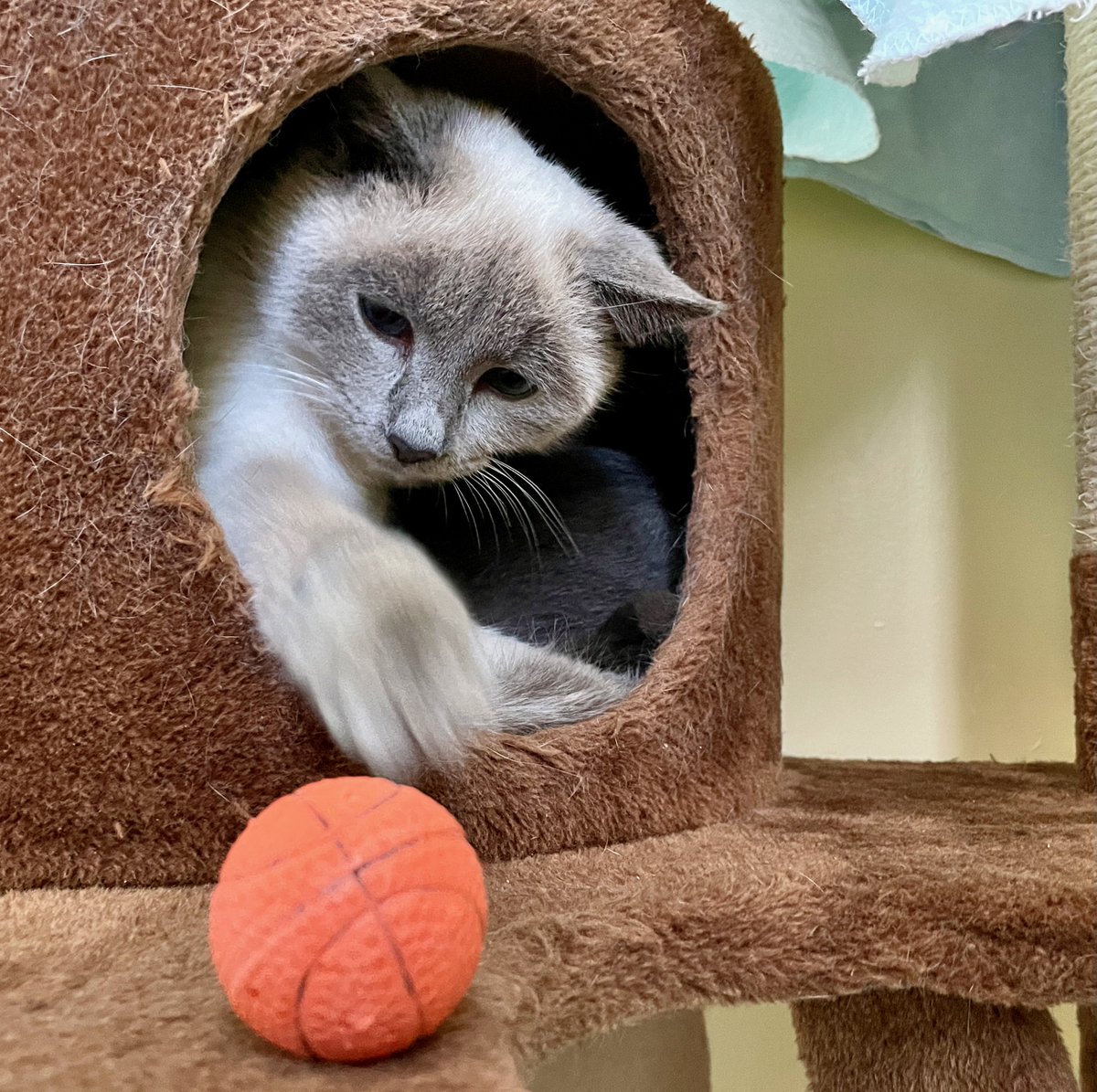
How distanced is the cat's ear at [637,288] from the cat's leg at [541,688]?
0.37 metres

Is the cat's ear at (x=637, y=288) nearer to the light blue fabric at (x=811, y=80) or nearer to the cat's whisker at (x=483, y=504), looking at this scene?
the cat's whisker at (x=483, y=504)

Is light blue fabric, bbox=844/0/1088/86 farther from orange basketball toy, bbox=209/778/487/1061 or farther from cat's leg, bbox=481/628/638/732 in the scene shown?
orange basketball toy, bbox=209/778/487/1061

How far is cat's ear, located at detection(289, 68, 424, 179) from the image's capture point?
936mm

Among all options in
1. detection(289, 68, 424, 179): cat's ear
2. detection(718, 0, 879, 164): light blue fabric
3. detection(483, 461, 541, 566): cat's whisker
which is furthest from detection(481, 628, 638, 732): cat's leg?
detection(718, 0, 879, 164): light blue fabric

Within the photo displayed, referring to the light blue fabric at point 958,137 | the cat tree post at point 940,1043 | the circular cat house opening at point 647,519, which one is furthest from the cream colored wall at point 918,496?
the cat tree post at point 940,1043

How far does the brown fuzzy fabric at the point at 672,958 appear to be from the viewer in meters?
0.48

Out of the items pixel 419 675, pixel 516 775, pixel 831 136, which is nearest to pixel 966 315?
pixel 831 136

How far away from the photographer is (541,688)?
2.95 ft

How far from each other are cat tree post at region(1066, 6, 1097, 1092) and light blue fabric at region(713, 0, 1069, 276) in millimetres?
266

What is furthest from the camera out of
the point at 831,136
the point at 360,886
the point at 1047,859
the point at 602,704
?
the point at 831,136

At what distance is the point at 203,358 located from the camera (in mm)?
933

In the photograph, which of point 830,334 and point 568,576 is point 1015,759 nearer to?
point 830,334

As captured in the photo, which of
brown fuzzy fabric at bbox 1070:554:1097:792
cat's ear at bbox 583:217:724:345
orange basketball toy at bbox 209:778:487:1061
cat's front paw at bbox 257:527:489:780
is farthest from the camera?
brown fuzzy fabric at bbox 1070:554:1097:792

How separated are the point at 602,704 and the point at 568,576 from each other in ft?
0.90
